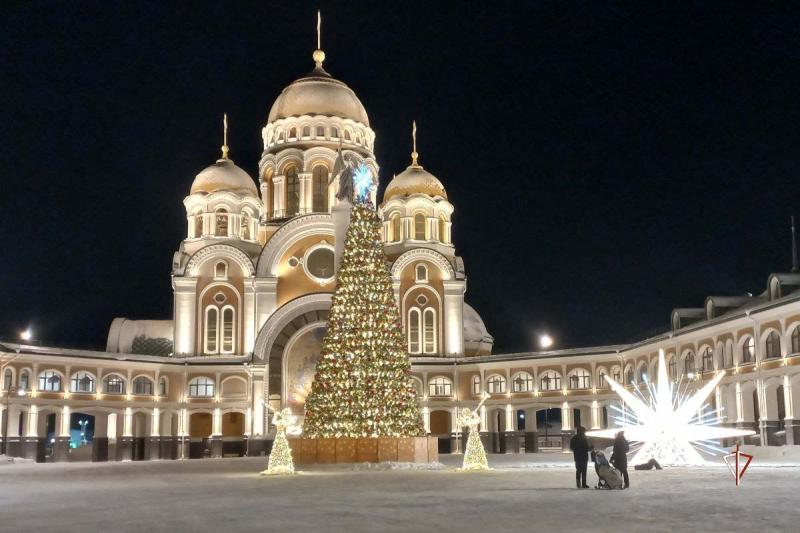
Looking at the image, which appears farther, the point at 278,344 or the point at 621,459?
the point at 278,344

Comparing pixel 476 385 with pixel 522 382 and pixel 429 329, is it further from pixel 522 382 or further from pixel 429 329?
pixel 429 329

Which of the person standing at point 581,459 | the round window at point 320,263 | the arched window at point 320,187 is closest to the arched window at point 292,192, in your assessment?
the arched window at point 320,187

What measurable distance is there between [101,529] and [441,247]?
51.0 meters

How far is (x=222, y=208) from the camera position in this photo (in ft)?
205

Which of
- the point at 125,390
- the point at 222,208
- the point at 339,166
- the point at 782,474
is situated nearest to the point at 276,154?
the point at 222,208

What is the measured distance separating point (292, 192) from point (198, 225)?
6.82 metres

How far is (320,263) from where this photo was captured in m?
61.9

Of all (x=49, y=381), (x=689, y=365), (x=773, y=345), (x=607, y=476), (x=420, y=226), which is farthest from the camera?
(x=420, y=226)

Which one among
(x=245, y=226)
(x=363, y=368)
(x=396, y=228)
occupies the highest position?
(x=245, y=226)

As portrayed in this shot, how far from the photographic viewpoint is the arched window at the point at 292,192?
64938mm

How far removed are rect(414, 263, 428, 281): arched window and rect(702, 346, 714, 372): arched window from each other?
2036cm

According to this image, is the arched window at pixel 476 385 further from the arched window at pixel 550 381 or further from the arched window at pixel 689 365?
the arched window at pixel 689 365

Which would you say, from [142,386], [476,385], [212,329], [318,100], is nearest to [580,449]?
[476,385]

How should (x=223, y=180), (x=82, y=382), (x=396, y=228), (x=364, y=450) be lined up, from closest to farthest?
(x=364, y=450), (x=82, y=382), (x=223, y=180), (x=396, y=228)
